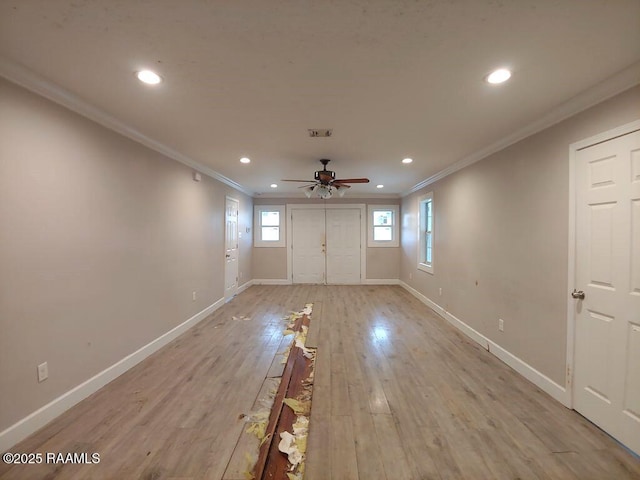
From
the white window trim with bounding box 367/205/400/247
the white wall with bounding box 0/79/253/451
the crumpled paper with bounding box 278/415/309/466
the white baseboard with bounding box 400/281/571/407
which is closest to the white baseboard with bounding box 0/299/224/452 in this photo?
the white wall with bounding box 0/79/253/451

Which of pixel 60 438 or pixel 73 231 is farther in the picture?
pixel 73 231

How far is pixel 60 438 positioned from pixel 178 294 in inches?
76.5

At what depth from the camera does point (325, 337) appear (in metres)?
3.64

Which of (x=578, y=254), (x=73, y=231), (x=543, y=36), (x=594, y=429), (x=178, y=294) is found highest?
(x=543, y=36)

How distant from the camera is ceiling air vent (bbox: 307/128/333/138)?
2709 mm

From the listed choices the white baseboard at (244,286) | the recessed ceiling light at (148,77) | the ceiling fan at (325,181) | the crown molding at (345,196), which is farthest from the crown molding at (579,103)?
the white baseboard at (244,286)

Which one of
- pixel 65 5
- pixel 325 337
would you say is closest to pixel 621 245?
pixel 325 337

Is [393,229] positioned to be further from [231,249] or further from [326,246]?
[231,249]

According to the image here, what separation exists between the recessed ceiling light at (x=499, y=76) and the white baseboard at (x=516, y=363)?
2.44 meters

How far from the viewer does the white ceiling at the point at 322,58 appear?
1286mm

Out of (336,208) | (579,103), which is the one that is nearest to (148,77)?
(579,103)

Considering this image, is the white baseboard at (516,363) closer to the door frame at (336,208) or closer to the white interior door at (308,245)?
the door frame at (336,208)

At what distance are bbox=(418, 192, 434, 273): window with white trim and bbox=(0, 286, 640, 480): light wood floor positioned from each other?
233 centimetres

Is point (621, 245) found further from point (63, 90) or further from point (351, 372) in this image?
point (63, 90)
